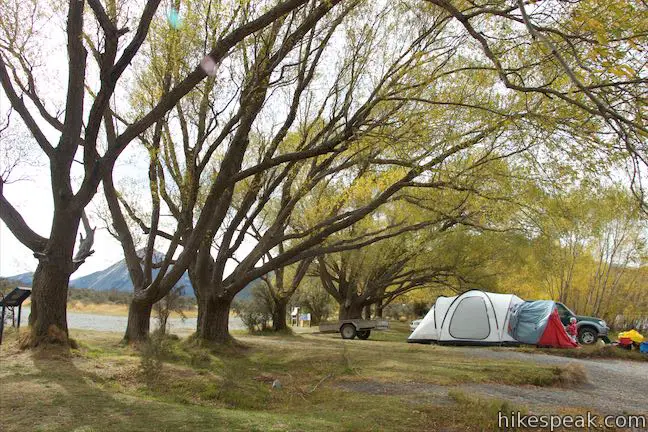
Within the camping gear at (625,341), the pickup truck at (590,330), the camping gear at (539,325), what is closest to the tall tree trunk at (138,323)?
the camping gear at (539,325)

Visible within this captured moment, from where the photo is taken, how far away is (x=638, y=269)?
3800cm

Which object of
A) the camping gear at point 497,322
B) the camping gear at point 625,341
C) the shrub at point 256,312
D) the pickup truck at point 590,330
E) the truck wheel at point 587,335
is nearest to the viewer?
the camping gear at point 625,341

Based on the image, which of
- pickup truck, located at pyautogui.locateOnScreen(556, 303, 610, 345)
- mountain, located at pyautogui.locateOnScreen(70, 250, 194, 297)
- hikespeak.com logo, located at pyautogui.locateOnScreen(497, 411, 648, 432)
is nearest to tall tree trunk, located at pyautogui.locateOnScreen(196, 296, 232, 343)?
mountain, located at pyautogui.locateOnScreen(70, 250, 194, 297)

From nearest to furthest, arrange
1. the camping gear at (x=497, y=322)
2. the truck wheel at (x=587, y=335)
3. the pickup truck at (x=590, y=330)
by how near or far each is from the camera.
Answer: the camping gear at (x=497, y=322) < the pickup truck at (x=590, y=330) < the truck wheel at (x=587, y=335)

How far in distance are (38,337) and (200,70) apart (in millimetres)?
6353

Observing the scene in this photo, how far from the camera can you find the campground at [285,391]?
5.82m

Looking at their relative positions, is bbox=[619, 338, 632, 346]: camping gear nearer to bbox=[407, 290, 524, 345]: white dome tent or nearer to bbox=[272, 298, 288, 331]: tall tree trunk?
bbox=[407, 290, 524, 345]: white dome tent

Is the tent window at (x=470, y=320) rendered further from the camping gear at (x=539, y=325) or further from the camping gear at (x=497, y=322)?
the camping gear at (x=539, y=325)

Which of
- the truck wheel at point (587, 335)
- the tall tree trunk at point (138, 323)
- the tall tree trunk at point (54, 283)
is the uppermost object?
the tall tree trunk at point (54, 283)

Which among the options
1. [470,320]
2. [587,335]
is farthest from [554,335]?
[587,335]

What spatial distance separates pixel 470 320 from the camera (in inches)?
780

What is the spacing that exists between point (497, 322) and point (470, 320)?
1.00 meters

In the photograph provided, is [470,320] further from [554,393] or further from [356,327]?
[554,393]

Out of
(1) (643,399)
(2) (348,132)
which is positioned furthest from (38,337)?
(1) (643,399)
